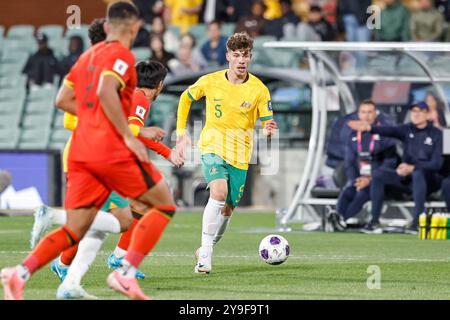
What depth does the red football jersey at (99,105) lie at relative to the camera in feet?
27.6

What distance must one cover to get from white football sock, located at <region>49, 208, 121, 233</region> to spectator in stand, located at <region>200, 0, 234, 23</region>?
56.5 ft

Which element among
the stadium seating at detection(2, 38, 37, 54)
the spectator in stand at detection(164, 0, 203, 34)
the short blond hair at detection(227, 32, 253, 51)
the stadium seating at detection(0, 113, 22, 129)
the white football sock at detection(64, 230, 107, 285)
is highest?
the spectator in stand at detection(164, 0, 203, 34)

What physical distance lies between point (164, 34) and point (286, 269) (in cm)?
1543

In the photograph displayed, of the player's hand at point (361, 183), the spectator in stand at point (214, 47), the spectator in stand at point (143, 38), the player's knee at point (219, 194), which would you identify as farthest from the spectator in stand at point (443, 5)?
the player's knee at point (219, 194)

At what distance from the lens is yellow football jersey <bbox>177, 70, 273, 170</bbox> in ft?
39.7

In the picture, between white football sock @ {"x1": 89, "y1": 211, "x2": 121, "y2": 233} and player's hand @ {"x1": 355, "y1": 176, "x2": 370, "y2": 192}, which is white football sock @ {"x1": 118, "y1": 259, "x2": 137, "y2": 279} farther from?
player's hand @ {"x1": 355, "y1": 176, "x2": 370, "y2": 192}

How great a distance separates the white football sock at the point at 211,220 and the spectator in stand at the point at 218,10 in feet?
49.0

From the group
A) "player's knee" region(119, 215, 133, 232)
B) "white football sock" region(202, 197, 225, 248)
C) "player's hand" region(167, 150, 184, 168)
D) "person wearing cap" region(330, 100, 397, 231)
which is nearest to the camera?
"player's knee" region(119, 215, 133, 232)

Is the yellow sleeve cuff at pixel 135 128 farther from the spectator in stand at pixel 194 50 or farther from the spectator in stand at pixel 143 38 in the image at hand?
the spectator in stand at pixel 143 38

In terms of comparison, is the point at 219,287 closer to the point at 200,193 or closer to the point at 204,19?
the point at 200,193

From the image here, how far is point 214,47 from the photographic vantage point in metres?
25.3

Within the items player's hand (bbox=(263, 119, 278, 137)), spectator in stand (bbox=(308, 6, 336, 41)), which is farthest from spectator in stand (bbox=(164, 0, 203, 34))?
player's hand (bbox=(263, 119, 278, 137))

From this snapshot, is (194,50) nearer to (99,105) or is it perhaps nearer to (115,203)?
(115,203)

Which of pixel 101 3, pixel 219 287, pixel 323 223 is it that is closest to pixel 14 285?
pixel 219 287
